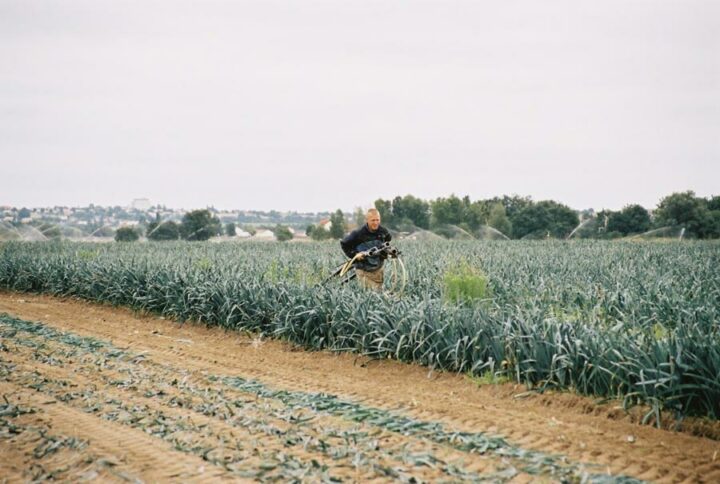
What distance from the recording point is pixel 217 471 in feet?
15.4

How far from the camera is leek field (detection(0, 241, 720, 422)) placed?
238 inches

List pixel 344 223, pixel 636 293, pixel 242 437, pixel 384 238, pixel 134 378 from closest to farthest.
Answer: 1. pixel 242 437
2. pixel 134 378
3. pixel 636 293
4. pixel 384 238
5. pixel 344 223

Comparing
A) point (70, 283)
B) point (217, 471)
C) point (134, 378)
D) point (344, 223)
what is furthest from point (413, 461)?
point (344, 223)

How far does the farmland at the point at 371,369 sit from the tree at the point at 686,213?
183ft

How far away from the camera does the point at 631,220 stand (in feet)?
244

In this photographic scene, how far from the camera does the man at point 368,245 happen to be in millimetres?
11069

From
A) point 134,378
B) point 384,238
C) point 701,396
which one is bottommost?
point 134,378

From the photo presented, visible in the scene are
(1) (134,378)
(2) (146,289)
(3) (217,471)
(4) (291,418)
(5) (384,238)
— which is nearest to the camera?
(3) (217,471)

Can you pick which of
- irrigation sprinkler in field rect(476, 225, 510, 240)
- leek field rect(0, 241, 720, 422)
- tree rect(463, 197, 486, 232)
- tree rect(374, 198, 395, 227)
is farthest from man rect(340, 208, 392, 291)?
tree rect(463, 197, 486, 232)

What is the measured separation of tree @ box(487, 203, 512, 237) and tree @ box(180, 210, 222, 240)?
3737cm

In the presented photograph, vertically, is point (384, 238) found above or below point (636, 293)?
above

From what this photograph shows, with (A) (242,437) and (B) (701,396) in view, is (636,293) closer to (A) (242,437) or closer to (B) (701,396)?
(B) (701,396)

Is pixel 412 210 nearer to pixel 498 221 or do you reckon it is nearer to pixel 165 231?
pixel 498 221

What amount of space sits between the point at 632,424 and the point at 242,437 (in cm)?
366
